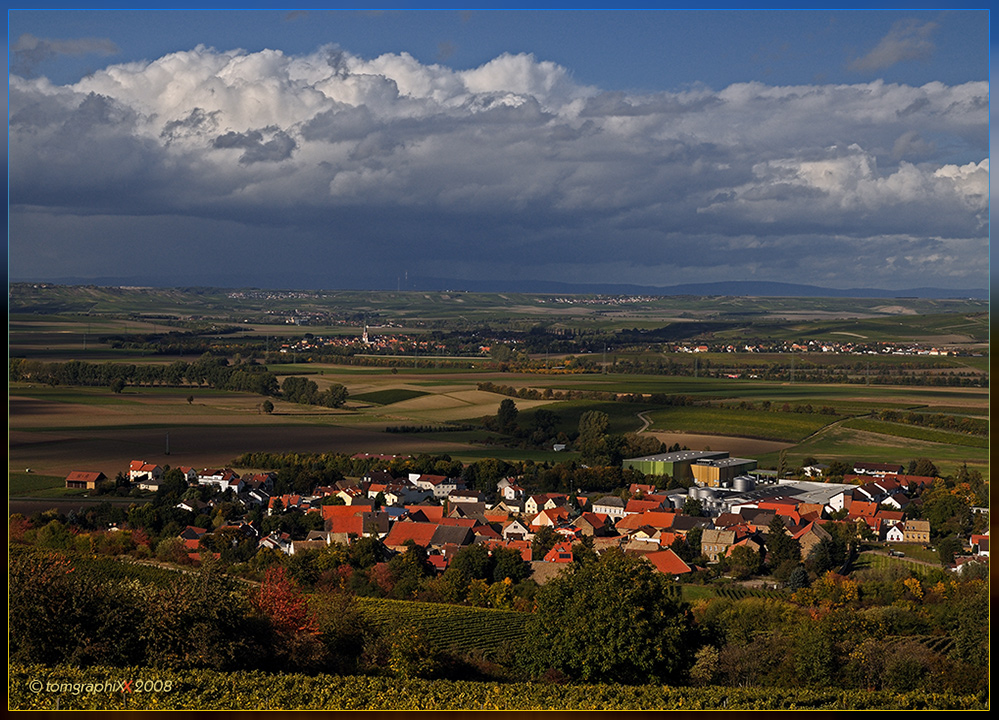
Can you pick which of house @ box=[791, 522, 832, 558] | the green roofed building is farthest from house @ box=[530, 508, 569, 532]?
house @ box=[791, 522, 832, 558]

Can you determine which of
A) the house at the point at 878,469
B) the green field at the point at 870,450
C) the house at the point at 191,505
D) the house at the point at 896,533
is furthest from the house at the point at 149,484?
the house at the point at 878,469

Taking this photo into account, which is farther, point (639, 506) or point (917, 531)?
point (639, 506)

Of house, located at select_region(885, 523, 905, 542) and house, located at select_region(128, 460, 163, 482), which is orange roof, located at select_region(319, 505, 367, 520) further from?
house, located at select_region(885, 523, 905, 542)

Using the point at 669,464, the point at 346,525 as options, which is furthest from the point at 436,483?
the point at 669,464

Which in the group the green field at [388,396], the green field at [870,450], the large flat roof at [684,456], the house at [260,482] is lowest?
the house at [260,482]

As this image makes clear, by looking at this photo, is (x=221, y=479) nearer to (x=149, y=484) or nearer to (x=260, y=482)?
(x=260, y=482)

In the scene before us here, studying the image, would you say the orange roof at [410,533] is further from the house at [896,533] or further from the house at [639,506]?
the house at [896,533]

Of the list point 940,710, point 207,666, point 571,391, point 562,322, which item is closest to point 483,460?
point 571,391
